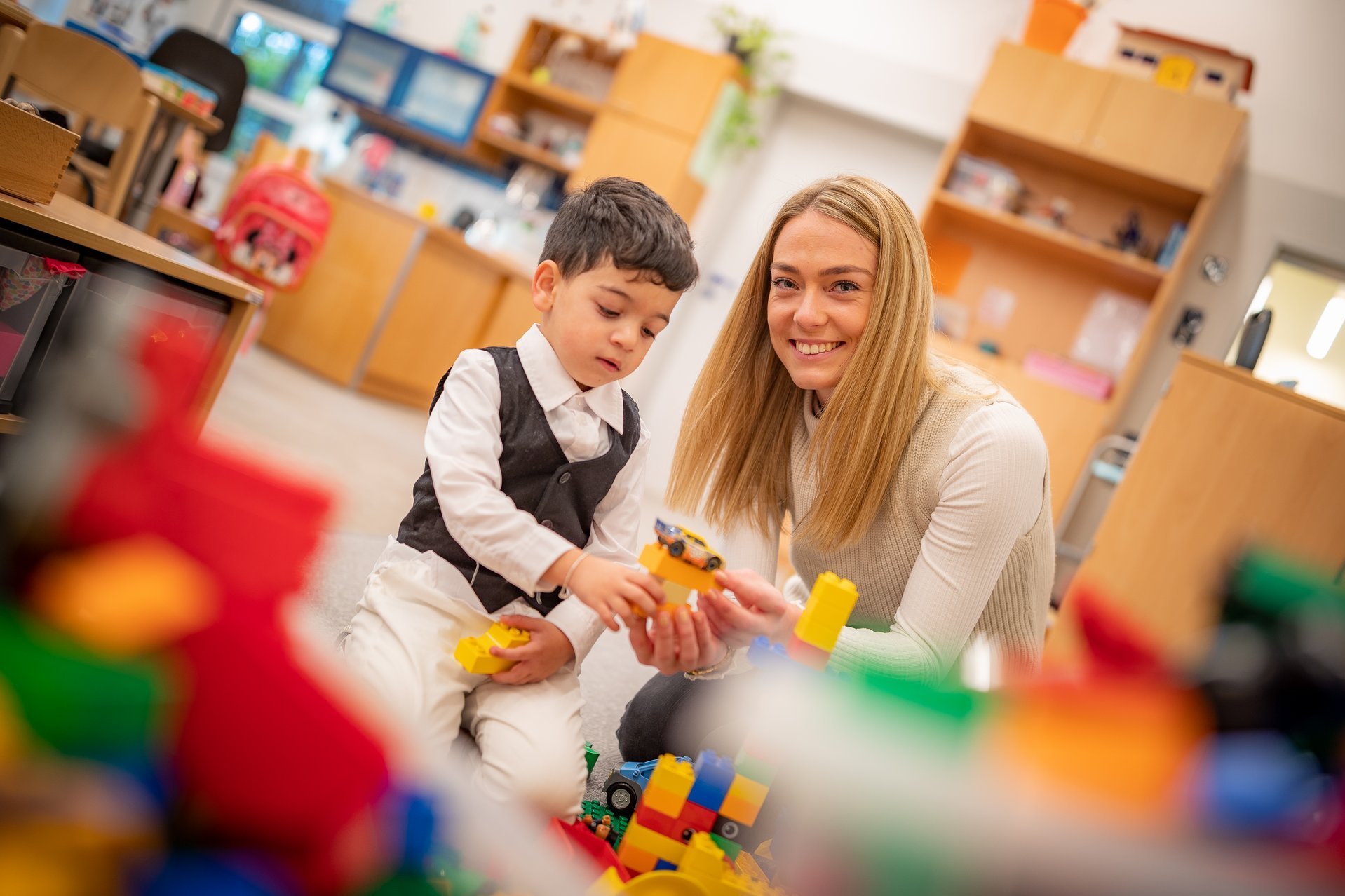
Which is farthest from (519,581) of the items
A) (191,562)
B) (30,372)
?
(30,372)

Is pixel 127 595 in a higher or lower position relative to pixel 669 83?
lower

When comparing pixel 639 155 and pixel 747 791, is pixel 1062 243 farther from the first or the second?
pixel 747 791

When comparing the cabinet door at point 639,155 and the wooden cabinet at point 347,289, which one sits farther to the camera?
the cabinet door at point 639,155

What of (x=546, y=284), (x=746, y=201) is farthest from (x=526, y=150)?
(x=546, y=284)

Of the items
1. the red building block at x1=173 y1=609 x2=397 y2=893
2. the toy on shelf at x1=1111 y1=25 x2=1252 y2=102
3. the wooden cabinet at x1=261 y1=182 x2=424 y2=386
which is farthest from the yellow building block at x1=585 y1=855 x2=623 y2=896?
the toy on shelf at x1=1111 y1=25 x2=1252 y2=102

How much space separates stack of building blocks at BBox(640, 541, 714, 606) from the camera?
79 centimetres

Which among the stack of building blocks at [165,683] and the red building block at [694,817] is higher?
the stack of building blocks at [165,683]

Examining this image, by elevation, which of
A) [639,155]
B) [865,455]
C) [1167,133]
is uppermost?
[1167,133]

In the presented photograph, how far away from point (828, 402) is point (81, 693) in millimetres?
1101

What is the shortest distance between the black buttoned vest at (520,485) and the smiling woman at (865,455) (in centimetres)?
26

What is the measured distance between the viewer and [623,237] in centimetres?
111

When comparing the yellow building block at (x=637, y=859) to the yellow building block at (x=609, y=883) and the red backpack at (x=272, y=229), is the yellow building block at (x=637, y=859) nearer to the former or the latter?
the yellow building block at (x=609, y=883)

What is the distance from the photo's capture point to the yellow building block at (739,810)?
88 cm

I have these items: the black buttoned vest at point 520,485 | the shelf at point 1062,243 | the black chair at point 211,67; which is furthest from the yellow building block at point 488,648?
the shelf at point 1062,243
